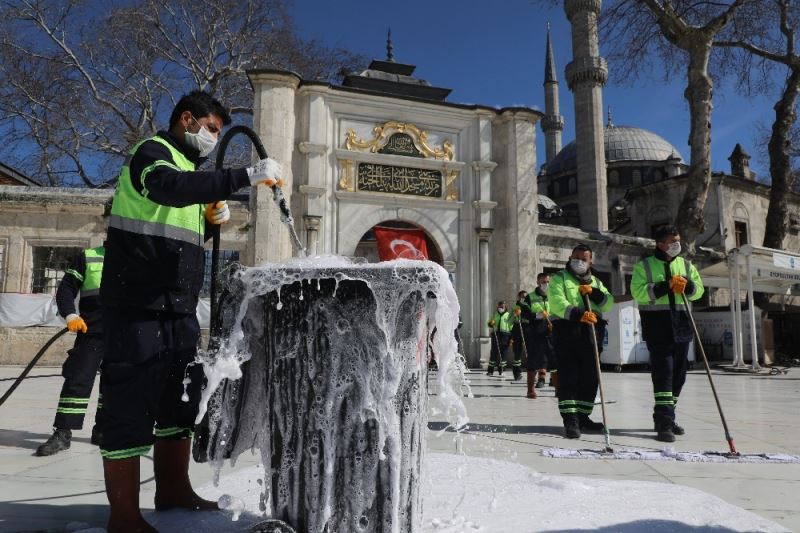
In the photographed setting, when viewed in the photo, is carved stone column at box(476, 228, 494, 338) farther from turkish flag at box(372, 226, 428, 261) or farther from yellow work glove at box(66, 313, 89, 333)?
yellow work glove at box(66, 313, 89, 333)

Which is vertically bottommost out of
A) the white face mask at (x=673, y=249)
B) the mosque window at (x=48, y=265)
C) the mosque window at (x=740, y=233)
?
the white face mask at (x=673, y=249)

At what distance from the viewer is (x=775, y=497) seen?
2.76 meters

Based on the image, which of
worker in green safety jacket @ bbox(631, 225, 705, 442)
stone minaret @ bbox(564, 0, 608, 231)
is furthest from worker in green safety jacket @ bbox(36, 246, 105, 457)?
stone minaret @ bbox(564, 0, 608, 231)

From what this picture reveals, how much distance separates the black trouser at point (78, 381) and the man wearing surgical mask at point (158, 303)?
72.7 inches

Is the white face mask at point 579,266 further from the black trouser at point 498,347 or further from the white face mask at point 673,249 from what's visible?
the black trouser at point 498,347

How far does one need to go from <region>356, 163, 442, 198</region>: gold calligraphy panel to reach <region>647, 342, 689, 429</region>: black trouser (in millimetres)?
10096

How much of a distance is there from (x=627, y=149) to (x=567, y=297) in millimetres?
42247

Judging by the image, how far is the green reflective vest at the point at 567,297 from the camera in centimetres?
505

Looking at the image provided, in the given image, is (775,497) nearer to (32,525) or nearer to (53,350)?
(32,525)

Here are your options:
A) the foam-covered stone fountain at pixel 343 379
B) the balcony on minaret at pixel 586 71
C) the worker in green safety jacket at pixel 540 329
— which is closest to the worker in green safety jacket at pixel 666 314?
the worker in green safety jacket at pixel 540 329

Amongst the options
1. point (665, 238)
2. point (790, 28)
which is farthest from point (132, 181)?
point (790, 28)

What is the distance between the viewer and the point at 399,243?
1419 cm

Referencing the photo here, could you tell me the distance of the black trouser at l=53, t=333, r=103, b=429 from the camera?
386 centimetres

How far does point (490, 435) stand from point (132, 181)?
3.41 meters
